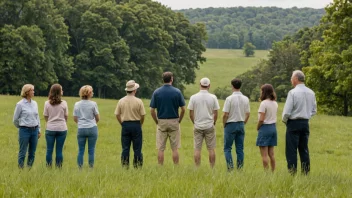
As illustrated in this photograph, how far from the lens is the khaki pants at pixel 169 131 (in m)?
10.3

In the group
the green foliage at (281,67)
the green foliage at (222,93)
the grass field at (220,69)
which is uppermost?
the green foliage at (281,67)

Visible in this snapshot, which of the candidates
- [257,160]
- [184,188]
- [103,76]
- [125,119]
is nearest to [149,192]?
[184,188]

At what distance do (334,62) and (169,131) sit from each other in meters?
28.9

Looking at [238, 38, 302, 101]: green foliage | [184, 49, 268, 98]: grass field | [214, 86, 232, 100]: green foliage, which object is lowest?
[214, 86, 232, 100]: green foliage

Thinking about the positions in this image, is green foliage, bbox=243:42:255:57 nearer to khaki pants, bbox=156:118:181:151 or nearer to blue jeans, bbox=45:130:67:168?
khaki pants, bbox=156:118:181:151

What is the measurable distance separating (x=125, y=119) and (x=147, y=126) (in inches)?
519

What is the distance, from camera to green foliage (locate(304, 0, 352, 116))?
112 ft

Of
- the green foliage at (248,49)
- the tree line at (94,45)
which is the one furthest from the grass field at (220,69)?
the tree line at (94,45)

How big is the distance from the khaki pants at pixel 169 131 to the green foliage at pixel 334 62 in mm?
25923

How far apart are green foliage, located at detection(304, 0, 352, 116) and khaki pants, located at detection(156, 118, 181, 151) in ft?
85.1

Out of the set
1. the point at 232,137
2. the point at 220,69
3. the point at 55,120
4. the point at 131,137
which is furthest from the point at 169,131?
the point at 220,69

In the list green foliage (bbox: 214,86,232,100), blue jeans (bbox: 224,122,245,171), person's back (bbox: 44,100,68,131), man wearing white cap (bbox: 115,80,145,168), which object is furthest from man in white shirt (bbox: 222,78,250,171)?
green foliage (bbox: 214,86,232,100)

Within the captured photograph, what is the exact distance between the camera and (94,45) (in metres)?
55.2

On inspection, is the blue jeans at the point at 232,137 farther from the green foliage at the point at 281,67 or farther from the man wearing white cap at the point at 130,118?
the green foliage at the point at 281,67
